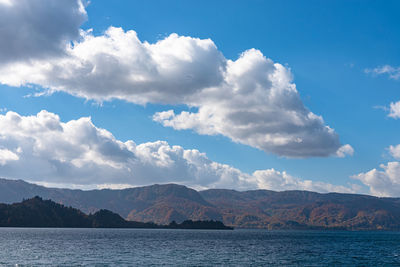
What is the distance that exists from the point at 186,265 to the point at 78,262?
32968mm

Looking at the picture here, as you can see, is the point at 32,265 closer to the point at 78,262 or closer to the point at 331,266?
the point at 78,262

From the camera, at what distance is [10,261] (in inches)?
4641

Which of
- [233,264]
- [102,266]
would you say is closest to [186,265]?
[233,264]

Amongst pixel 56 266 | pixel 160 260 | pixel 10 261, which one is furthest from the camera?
pixel 160 260

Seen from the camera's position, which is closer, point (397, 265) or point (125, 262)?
point (125, 262)

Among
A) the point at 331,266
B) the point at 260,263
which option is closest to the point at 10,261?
the point at 260,263

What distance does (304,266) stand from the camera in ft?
393

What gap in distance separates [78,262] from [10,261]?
20.5m

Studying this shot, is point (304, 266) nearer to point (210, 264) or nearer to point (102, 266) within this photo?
point (210, 264)

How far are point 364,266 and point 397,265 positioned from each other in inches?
526

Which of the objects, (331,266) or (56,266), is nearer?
(56,266)

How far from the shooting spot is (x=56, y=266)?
108438 millimetres

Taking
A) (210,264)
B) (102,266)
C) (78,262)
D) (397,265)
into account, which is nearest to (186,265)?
(210,264)

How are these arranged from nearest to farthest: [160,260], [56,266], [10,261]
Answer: [56,266]
[10,261]
[160,260]
